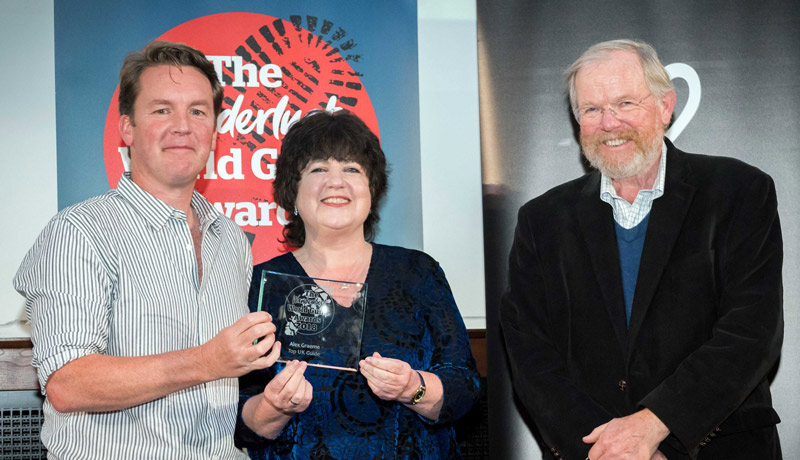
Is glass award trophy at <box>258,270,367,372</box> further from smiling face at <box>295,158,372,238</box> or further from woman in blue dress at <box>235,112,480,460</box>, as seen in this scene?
smiling face at <box>295,158,372,238</box>

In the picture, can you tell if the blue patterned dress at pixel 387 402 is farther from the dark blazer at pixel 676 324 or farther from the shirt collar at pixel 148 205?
the shirt collar at pixel 148 205

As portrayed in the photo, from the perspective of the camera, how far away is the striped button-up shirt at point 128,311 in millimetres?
2018

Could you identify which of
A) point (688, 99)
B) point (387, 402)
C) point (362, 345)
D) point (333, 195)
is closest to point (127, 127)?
point (333, 195)

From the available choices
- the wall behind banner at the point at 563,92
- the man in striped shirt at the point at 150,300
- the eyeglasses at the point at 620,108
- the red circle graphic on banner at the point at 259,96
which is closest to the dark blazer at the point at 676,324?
the eyeglasses at the point at 620,108

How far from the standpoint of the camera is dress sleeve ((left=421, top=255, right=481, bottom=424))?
7.93 ft

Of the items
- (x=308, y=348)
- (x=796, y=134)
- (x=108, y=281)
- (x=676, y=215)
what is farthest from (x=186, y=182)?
(x=796, y=134)

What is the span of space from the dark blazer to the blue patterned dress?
31 centimetres

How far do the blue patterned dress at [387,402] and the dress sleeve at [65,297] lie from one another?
2.02 feet

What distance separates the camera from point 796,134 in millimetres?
3115

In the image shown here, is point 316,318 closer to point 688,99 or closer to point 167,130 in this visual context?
point 167,130

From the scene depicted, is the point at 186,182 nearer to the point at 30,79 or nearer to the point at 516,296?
the point at 516,296

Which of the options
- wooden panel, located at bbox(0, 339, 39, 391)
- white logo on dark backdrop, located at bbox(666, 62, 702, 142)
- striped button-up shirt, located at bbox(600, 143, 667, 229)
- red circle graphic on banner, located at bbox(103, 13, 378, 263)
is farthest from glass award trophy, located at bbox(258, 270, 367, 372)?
wooden panel, located at bbox(0, 339, 39, 391)

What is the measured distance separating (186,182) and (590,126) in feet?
4.90

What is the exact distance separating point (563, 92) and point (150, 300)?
6.64ft
